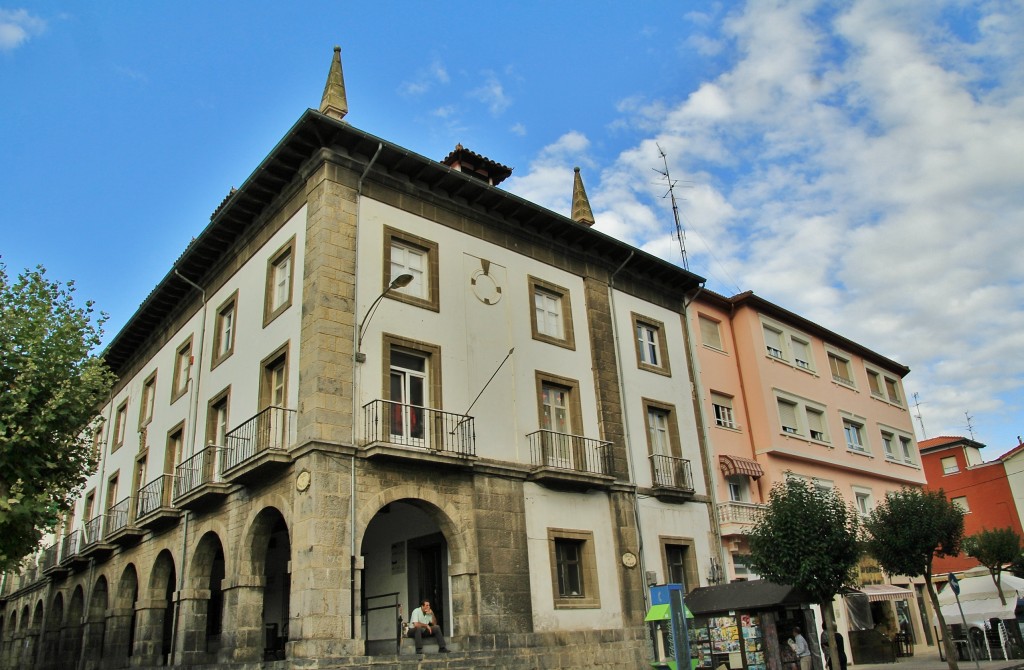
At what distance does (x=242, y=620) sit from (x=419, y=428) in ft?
17.1

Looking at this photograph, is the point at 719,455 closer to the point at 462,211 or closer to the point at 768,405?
the point at 768,405

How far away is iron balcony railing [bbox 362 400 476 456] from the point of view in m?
15.9

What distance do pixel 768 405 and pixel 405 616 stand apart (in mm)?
14431

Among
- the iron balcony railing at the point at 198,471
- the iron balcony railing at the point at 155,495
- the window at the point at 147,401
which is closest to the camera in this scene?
the iron balcony railing at the point at 198,471

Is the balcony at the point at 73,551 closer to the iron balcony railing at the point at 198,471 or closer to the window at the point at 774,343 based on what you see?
the iron balcony railing at the point at 198,471

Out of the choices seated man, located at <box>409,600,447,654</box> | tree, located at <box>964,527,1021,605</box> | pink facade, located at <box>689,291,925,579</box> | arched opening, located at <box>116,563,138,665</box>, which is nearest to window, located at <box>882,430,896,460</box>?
pink facade, located at <box>689,291,925,579</box>

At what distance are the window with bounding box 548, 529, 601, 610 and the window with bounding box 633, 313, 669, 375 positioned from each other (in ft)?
20.1

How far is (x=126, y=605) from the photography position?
23422 millimetres

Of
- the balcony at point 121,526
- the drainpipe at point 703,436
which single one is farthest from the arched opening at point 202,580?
the drainpipe at point 703,436

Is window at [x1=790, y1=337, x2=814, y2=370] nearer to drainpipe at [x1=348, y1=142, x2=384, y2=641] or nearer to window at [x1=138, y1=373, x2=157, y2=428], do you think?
drainpipe at [x1=348, y1=142, x2=384, y2=641]

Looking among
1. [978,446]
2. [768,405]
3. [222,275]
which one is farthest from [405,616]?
[978,446]

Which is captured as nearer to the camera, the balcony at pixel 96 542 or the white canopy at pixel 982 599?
the white canopy at pixel 982 599

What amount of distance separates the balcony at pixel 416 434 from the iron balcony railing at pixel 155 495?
8.00 meters

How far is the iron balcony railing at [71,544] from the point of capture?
28250 mm
